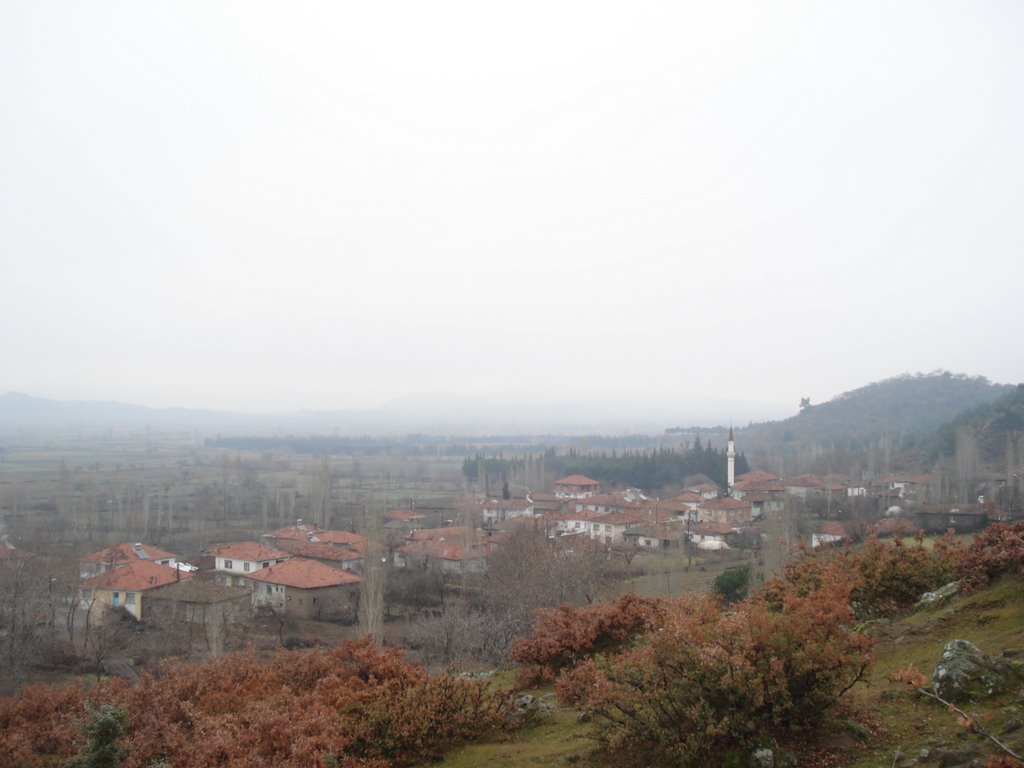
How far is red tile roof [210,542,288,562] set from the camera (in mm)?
33719

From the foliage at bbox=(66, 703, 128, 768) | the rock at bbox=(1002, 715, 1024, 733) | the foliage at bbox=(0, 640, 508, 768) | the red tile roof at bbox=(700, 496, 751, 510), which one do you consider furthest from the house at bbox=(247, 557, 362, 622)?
the red tile roof at bbox=(700, 496, 751, 510)

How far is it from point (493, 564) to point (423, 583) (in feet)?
11.5

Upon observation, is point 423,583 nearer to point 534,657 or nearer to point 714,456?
point 534,657

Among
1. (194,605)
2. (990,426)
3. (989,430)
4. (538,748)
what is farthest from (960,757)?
(990,426)

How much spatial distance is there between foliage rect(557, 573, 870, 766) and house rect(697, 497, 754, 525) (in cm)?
4659

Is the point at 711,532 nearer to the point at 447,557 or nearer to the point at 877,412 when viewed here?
the point at 447,557

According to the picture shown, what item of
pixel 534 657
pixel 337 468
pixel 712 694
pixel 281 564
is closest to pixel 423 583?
pixel 281 564

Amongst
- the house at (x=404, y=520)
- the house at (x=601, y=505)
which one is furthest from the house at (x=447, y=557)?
the house at (x=601, y=505)

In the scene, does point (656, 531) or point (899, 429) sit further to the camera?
point (899, 429)

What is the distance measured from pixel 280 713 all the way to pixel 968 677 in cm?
641

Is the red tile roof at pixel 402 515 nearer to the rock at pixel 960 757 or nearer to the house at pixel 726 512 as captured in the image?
the house at pixel 726 512

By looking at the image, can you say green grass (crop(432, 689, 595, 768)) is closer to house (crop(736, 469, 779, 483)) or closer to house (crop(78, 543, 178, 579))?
house (crop(78, 543, 178, 579))

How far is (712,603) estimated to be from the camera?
8016 mm

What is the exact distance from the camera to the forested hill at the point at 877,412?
101562 millimetres
